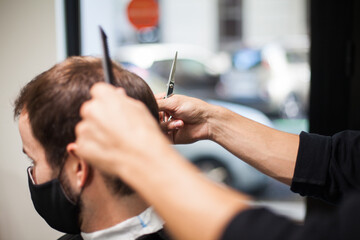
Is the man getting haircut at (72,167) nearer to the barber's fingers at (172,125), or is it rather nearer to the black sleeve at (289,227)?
the barber's fingers at (172,125)

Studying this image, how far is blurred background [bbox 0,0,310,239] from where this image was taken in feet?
6.57

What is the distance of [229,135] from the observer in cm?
154

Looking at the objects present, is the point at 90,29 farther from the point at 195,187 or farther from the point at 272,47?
the point at 272,47

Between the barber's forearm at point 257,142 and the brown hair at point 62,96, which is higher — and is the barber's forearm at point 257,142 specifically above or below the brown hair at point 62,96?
below

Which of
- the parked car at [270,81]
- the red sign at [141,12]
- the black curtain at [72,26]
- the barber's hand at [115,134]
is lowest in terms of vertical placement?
the parked car at [270,81]

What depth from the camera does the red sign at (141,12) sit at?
457 centimetres

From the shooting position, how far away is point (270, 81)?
241 inches

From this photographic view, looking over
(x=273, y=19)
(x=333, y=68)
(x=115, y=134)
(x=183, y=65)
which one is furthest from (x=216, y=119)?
(x=273, y=19)

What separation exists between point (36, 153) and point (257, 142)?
78 centimetres

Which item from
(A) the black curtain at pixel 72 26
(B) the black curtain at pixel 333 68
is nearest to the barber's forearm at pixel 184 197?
(A) the black curtain at pixel 72 26

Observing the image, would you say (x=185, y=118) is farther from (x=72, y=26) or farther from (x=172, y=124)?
(x=72, y=26)

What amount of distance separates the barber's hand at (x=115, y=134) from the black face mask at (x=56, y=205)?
0.41 meters

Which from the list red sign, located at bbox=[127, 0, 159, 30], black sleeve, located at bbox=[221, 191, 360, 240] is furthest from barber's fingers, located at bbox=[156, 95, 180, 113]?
red sign, located at bbox=[127, 0, 159, 30]

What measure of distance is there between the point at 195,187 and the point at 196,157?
405cm
